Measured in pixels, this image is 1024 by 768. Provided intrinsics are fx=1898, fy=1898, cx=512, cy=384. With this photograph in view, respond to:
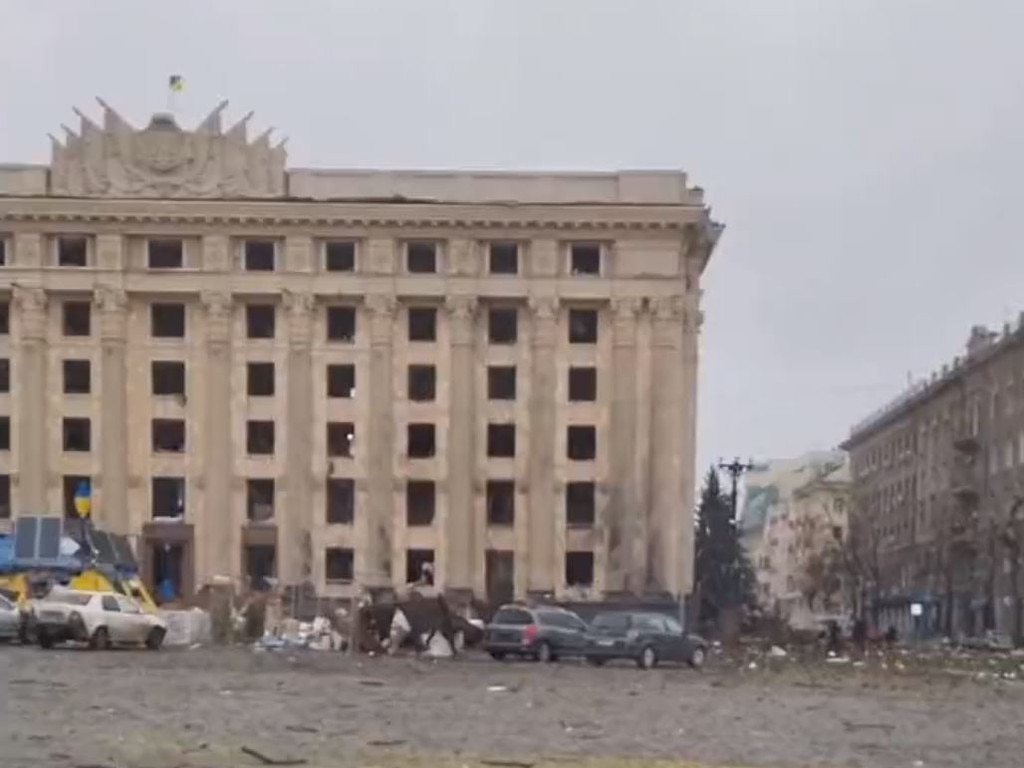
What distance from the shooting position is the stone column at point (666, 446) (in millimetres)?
84688

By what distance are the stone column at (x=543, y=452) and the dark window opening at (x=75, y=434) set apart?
20142 mm

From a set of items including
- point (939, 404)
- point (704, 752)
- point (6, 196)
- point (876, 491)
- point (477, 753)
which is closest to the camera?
point (477, 753)

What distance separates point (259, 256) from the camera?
86.2m

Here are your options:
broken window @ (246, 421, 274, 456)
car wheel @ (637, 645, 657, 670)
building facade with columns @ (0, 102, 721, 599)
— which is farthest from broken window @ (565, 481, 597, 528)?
car wheel @ (637, 645, 657, 670)

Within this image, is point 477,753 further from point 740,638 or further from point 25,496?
point 25,496

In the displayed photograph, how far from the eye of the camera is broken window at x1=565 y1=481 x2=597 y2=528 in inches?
3391

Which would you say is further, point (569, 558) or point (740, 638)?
point (569, 558)

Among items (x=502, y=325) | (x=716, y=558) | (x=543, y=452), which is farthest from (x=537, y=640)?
(x=716, y=558)

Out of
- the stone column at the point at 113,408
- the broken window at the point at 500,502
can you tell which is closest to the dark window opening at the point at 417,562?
the broken window at the point at 500,502

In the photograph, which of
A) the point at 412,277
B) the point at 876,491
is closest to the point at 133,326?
the point at 412,277

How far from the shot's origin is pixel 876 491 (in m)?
135

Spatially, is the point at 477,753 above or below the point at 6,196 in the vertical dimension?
below

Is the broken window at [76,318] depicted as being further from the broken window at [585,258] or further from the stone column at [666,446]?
the stone column at [666,446]

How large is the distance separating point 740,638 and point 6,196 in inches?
1482
